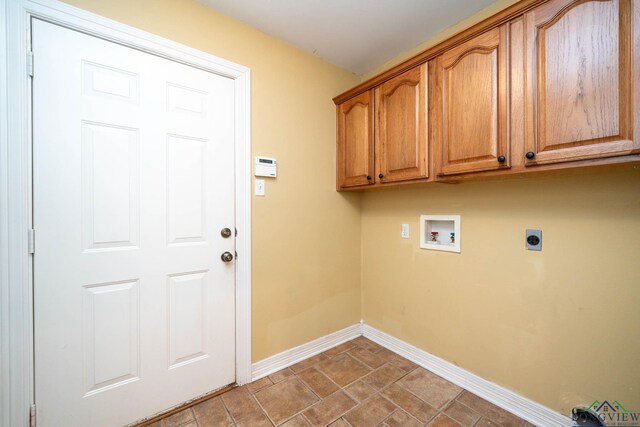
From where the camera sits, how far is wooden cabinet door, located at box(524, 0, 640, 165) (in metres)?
0.98

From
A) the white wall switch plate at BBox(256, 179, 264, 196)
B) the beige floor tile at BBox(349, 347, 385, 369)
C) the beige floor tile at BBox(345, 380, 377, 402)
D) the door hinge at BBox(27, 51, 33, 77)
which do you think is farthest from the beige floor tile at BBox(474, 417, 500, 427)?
the door hinge at BBox(27, 51, 33, 77)

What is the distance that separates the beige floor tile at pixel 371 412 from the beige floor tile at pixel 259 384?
1.96 ft

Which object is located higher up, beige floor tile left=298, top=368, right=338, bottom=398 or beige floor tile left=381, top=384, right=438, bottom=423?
beige floor tile left=381, top=384, right=438, bottom=423

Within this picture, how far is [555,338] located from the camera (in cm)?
138

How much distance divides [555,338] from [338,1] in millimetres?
2349

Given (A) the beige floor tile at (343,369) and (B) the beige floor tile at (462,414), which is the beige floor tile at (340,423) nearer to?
(A) the beige floor tile at (343,369)

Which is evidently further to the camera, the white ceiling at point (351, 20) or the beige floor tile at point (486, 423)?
the white ceiling at point (351, 20)

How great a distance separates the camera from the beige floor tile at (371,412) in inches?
56.1

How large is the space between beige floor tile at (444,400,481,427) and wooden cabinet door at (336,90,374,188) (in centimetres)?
156

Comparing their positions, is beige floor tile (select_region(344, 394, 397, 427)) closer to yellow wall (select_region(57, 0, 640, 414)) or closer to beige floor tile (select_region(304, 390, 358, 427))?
beige floor tile (select_region(304, 390, 358, 427))

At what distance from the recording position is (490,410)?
1.50 metres

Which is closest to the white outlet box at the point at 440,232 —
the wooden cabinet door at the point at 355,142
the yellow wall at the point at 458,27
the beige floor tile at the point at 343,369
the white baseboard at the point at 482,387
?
the wooden cabinet door at the point at 355,142

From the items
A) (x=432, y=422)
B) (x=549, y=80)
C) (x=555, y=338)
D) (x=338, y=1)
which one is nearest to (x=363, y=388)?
(x=432, y=422)

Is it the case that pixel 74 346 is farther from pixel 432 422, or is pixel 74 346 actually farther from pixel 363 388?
pixel 432 422
